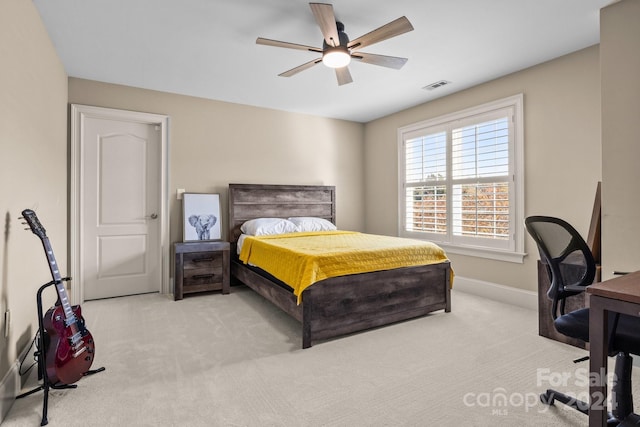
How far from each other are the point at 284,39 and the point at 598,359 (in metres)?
3.07

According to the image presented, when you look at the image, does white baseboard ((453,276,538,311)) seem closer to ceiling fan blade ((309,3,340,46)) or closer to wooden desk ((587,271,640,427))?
wooden desk ((587,271,640,427))

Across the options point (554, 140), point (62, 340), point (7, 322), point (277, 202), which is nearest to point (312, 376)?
point (62, 340)

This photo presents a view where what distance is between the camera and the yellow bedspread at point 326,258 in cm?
265

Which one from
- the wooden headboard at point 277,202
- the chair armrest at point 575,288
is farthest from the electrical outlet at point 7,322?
the chair armrest at point 575,288

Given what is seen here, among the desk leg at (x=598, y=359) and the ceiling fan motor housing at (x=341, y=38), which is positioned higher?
the ceiling fan motor housing at (x=341, y=38)

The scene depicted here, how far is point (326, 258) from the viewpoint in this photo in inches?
106

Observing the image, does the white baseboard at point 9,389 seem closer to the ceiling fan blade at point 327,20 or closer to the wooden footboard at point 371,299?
the wooden footboard at point 371,299

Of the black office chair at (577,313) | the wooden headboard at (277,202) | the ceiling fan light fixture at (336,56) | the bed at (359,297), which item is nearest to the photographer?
the black office chair at (577,313)

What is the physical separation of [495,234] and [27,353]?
439cm

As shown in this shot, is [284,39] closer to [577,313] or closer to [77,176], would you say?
[77,176]

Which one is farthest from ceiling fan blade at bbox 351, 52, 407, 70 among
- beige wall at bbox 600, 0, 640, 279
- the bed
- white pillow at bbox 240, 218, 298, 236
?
white pillow at bbox 240, 218, 298, 236

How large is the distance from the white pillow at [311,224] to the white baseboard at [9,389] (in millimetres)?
3124

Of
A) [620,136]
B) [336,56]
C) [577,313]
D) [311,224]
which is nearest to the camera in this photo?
[577,313]

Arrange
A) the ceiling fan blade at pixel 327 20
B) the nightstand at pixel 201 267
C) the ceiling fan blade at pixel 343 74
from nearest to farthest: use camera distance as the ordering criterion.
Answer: the ceiling fan blade at pixel 327 20 → the ceiling fan blade at pixel 343 74 → the nightstand at pixel 201 267
